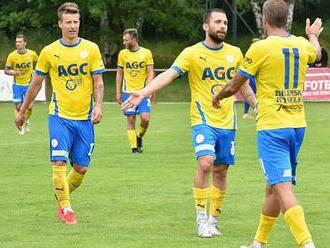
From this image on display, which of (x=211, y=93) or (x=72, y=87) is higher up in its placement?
(x=211, y=93)

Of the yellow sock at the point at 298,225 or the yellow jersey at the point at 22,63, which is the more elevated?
the yellow sock at the point at 298,225

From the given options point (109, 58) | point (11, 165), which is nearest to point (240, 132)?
point (11, 165)

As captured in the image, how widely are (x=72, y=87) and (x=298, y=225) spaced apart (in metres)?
3.65

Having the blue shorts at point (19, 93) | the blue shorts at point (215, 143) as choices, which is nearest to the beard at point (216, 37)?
the blue shorts at point (215, 143)

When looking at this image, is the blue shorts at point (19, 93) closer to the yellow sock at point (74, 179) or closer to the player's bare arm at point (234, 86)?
the yellow sock at point (74, 179)

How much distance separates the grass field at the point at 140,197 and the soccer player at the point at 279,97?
1.23 metres

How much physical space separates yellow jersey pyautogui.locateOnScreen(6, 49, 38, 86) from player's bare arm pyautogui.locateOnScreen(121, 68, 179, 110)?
1551 cm

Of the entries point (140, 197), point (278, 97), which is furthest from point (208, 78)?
point (140, 197)

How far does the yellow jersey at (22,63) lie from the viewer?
23891 millimetres

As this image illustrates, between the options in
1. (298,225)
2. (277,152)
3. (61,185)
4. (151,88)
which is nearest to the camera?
(298,225)

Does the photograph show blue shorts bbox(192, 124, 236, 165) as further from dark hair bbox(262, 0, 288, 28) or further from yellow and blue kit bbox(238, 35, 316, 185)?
dark hair bbox(262, 0, 288, 28)

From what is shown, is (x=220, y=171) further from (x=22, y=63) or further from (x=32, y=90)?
(x=22, y=63)

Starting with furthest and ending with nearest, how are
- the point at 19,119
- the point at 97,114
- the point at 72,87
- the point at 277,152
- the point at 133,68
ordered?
the point at 133,68
the point at 19,119
the point at 72,87
the point at 97,114
the point at 277,152

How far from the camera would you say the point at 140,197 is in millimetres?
11734
